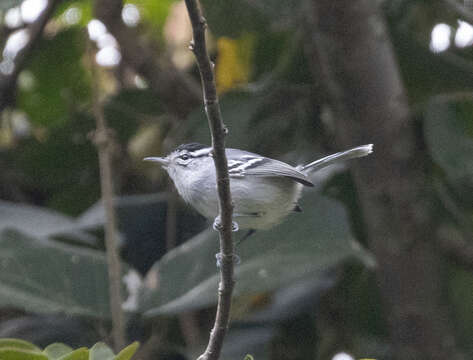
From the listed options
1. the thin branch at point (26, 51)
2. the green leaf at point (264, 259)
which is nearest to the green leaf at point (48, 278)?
the green leaf at point (264, 259)

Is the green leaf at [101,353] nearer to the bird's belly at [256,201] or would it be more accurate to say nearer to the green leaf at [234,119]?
the bird's belly at [256,201]

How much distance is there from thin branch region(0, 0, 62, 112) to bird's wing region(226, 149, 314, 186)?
137 centimetres

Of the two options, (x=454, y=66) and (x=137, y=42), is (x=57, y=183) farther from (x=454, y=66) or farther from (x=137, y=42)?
(x=454, y=66)

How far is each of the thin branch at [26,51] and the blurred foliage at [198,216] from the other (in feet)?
0.79

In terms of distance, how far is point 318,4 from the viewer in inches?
105

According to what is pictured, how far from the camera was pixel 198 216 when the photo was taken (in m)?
2.99

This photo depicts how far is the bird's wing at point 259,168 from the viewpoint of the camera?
1.97m

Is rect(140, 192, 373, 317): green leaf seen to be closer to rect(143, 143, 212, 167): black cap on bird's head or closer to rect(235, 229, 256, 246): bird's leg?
rect(235, 229, 256, 246): bird's leg

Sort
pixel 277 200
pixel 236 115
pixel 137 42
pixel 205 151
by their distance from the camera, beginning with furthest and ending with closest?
pixel 137 42
pixel 236 115
pixel 205 151
pixel 277 200

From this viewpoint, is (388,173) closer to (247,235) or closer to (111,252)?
(247,235)

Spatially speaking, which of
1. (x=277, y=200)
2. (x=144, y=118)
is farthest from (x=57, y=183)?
(x=277, y=200)

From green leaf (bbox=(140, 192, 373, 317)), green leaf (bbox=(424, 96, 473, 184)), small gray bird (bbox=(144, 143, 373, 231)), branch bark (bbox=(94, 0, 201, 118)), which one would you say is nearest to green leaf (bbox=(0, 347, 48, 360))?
small gray bird (bbox=(144, 143, 373, 231))

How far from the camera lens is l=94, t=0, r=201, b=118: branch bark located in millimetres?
3168

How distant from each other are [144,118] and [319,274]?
3.52 feet
